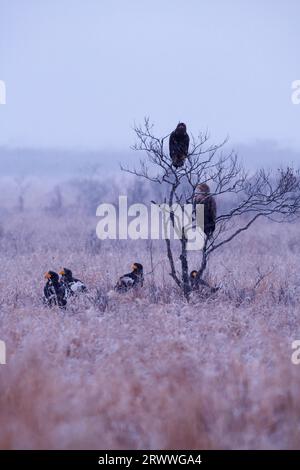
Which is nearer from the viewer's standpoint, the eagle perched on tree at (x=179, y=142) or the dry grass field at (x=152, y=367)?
the dry grass field at (x=152, y=367)

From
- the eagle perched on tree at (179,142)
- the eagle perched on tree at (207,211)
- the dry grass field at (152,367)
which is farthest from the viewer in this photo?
the eagle perched on tree at (207,211)

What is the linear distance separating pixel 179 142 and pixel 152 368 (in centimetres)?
398

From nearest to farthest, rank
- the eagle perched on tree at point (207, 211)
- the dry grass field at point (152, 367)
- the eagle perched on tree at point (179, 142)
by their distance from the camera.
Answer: the dry grass field at point (152, 367) < the eagle perched on tree at point (179, 142) < the eagle perched on tree at point (207, 211)

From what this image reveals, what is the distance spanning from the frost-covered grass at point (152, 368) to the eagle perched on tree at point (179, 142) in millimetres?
2199

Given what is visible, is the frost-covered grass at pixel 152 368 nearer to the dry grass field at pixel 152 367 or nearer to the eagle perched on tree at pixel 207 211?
the dry grass field at pixel 152 367

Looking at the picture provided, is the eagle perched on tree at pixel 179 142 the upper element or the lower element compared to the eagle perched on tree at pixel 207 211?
upper

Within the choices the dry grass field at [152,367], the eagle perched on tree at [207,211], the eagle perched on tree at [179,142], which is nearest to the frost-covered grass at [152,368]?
the dry grass field at [152,367]

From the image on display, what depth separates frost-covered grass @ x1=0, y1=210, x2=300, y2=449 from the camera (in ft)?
14.3

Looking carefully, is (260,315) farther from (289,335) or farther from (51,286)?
(51,286)

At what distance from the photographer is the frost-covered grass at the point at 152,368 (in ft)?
14.3

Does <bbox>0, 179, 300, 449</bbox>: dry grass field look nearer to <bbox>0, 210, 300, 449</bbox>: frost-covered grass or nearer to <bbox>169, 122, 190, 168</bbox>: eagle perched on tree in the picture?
<bbox>0, 210, 300, 449</bbox>: frost-covered grass

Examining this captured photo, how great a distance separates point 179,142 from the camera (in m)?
8.29
